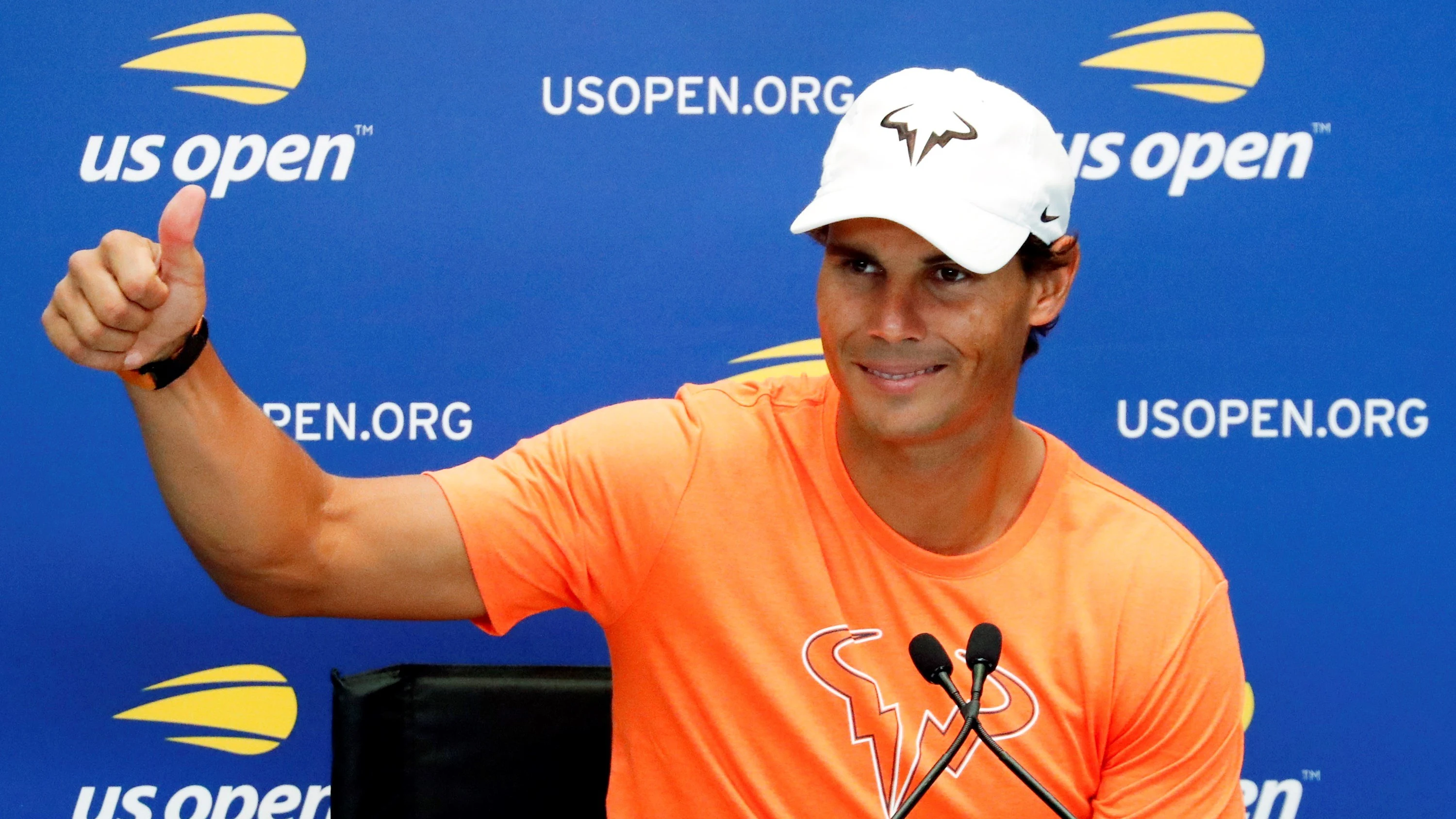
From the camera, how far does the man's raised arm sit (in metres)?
0.85

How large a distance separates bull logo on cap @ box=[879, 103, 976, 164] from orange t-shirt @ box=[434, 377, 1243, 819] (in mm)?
332

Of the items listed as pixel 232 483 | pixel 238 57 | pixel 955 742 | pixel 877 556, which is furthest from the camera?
pixel 238 57

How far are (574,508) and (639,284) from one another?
20.2 inches

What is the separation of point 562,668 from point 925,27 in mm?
944

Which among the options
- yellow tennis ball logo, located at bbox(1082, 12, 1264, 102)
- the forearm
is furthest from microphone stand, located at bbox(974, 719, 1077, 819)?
yellow tennis ball logo, located at bbox(1082, 12, 1264, 102)

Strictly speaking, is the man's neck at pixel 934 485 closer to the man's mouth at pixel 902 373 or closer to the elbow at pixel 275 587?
the man's mouth at pixel 902 373

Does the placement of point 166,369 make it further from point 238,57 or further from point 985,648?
point 238,57

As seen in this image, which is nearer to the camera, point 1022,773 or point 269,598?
point 1022,773

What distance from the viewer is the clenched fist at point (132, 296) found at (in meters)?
0.83

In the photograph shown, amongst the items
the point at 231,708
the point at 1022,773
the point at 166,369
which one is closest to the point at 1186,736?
the point at 1022,773

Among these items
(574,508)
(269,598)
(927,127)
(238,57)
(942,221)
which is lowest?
(269,598)

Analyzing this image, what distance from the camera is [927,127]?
1.12 metres

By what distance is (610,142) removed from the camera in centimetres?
158

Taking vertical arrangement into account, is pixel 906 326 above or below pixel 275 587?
above
